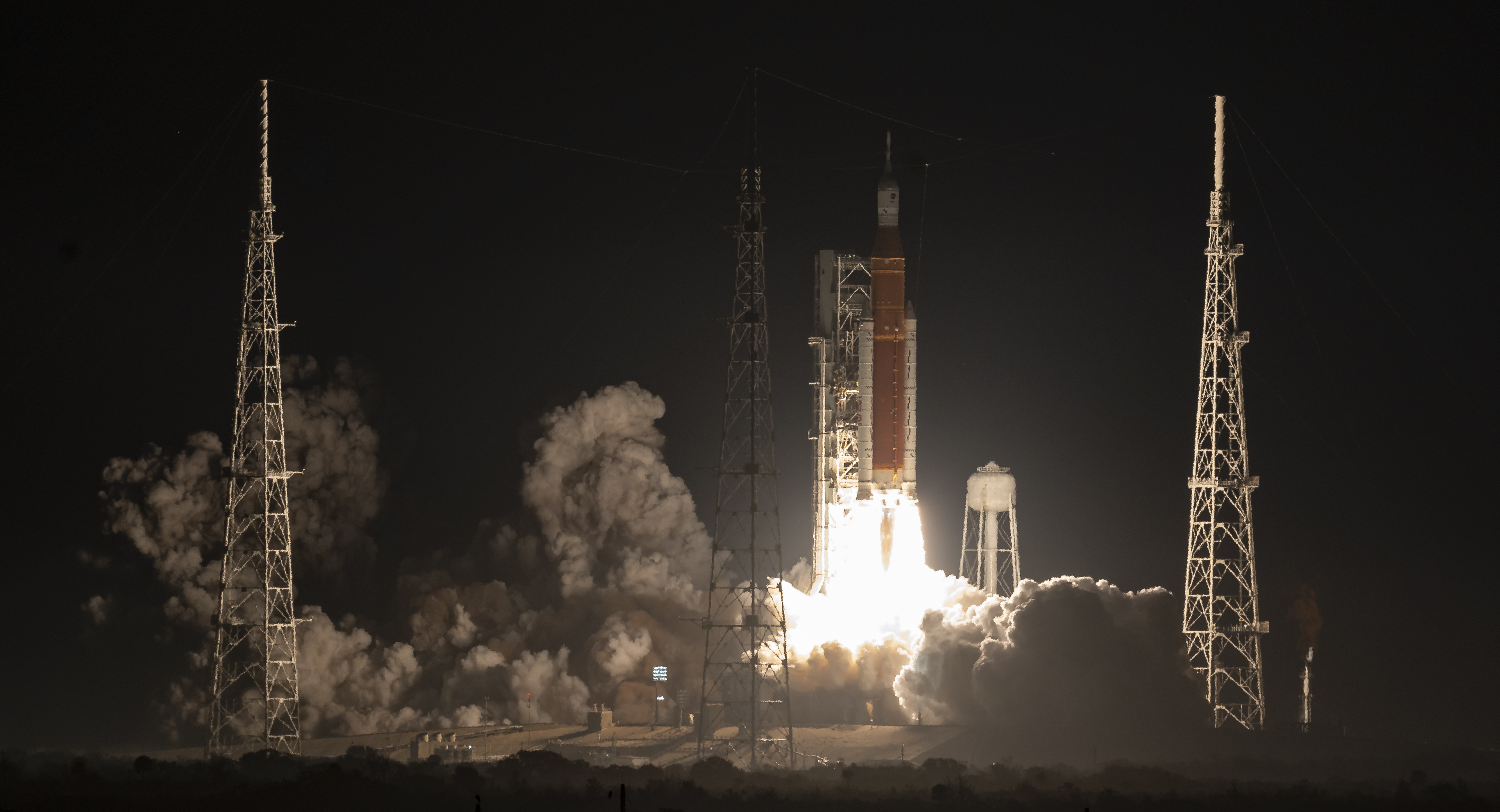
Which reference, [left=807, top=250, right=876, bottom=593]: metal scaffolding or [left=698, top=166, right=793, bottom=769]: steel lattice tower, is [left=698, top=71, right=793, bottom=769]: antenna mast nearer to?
[left=698, top=166, right=793, bottom=769]: steel lattice tower

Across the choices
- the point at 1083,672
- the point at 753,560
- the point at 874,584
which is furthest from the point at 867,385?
the point at 753,560

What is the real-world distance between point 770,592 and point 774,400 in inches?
854

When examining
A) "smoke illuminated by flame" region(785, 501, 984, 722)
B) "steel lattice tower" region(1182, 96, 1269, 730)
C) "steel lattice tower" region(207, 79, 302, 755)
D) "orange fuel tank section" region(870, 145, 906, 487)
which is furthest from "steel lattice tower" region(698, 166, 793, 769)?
"steel lattice tower" region(1182, 96, 1269, 730)

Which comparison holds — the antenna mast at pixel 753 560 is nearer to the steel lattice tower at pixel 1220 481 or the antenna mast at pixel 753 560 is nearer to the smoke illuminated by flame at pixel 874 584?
the smoke illuminated by flame at pixel 874 584

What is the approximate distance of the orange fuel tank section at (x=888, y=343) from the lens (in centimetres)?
6172

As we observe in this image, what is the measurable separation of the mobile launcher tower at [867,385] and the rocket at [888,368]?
25 millimetres

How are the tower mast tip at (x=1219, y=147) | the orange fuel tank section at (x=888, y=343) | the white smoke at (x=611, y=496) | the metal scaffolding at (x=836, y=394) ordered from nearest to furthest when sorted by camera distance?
1. the tower mast tip at (x=1219, y=147)
2. the orange fuel tank section at (x=888, y=343)
3. the metal scaffolding at (x=836, y=394)
4. the white smoke at (x=611, y=496)

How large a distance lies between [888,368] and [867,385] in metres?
0.87

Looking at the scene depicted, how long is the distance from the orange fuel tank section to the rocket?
0.02 metres

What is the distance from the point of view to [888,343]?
62000 millimetres

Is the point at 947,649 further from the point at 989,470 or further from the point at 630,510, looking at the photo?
the point at 630,510

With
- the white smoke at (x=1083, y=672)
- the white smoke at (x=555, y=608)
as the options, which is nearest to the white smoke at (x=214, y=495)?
the white smoke at (x=555, y=608)

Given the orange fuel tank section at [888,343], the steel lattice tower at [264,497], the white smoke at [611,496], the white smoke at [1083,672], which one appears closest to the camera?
the steel lattice tower at [264,497]

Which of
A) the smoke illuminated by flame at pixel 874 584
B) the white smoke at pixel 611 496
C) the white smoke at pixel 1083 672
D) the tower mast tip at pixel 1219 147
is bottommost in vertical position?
the white smoke at pixel 1083 672
